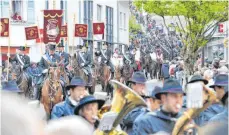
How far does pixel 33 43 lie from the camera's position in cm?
3622

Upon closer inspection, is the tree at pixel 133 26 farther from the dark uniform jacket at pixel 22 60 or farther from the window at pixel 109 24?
the dark uniform jacket at pixel 22 60

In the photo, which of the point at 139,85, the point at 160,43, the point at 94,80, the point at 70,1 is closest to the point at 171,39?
the point at 160,43

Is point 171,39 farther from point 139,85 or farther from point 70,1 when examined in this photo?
Answer: point 139,85

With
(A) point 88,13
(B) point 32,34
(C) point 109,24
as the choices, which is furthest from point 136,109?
(C) point 109,24

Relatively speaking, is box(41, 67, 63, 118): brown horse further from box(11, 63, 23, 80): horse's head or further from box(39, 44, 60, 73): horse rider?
box(11, 63, 23, 80): horse's head

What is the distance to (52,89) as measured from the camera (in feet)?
54.8

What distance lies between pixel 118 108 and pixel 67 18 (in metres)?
30.9

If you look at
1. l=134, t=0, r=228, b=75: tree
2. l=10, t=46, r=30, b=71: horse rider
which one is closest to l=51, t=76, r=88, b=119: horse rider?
l=10, t=46, r=30, b=71: horse rider

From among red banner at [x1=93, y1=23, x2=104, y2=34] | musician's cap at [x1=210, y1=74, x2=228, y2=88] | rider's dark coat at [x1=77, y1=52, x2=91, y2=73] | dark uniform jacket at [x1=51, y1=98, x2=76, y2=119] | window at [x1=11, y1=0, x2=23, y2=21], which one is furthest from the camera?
window at [x1=11, y1=0, x2=23, y2=21]

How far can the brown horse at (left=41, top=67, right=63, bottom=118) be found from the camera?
1633cm

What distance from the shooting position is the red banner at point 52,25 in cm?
2375

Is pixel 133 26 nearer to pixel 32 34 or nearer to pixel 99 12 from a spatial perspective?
pixel 99 12

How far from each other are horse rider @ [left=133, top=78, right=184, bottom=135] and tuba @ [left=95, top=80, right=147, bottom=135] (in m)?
0.23

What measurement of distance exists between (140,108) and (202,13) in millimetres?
20483
